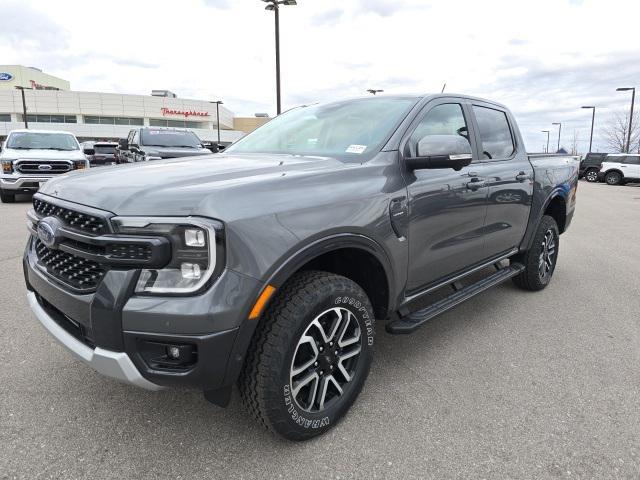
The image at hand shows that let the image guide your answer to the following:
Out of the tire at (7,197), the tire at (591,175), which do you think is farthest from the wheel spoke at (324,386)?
the tire at (591,175)

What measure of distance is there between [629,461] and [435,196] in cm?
168

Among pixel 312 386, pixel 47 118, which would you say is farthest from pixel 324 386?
pixel 47 118

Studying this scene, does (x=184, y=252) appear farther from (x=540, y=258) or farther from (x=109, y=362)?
(x=540, y=258)

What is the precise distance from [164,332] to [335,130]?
191 centimetres

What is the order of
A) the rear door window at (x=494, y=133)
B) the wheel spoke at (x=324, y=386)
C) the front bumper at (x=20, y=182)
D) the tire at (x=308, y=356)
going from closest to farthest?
the tire at (x=308, y=356), the wheel spoke at (x=324, y=386), the rear door window at (x=494, y=133), the front bumper at (x=20, y=182)

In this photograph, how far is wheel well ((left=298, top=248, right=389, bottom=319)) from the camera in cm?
256

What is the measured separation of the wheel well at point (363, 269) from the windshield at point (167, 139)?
→ 34.3 feet

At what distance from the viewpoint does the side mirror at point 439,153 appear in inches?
104

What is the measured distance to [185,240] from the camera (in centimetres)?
185

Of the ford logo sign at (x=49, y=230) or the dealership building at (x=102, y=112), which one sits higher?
the dealership building at (x=102, y=112)

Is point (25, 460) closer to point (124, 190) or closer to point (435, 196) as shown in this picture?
point (124, 190)

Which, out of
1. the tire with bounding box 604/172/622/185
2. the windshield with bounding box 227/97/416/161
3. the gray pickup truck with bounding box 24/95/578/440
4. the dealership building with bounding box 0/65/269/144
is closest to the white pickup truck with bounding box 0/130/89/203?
the windshield with bounding box 227/97/416/161

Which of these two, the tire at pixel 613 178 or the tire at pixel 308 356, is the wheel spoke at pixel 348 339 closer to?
the tire at pixel 308 356

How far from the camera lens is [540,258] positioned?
4.71m
